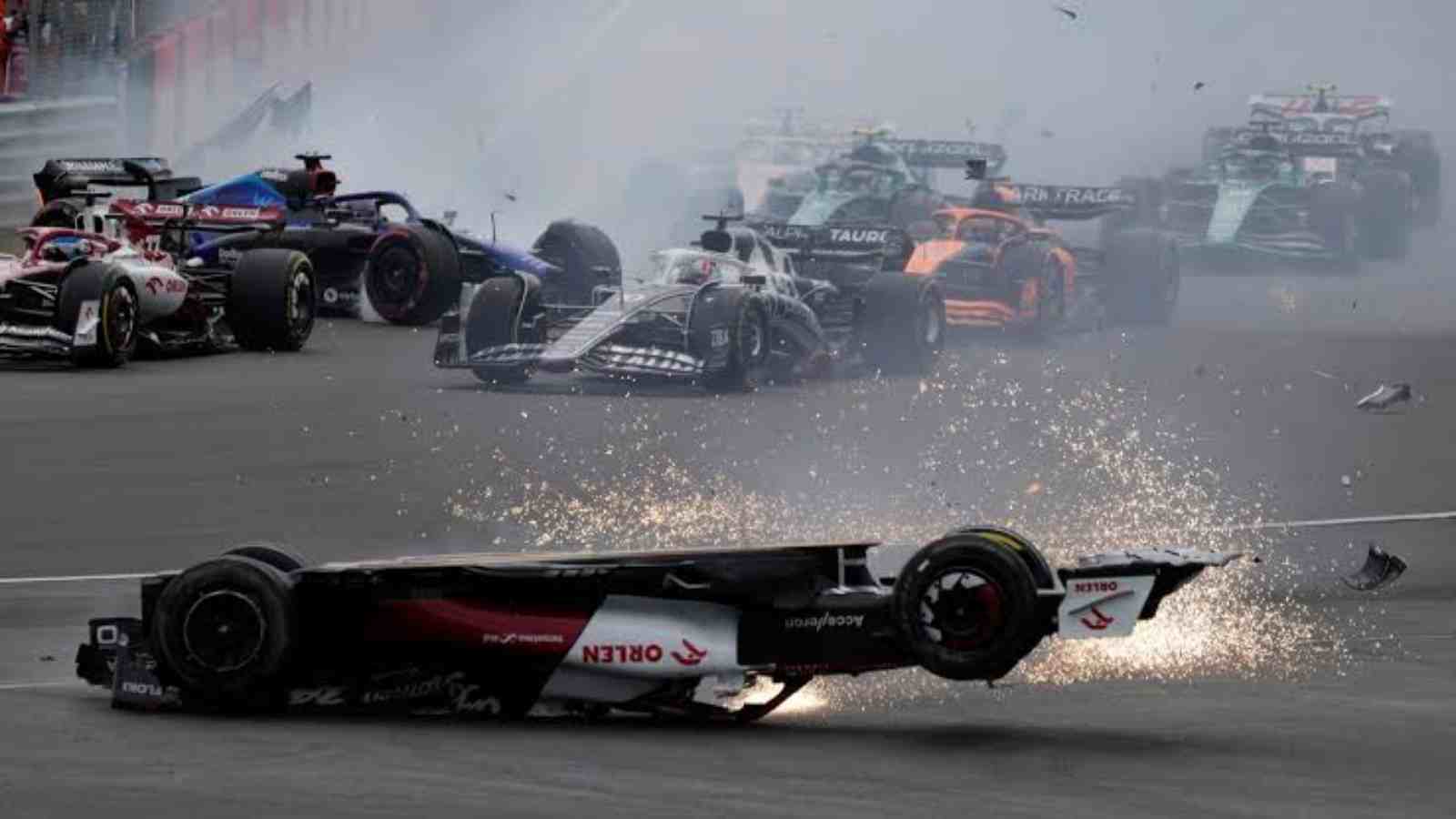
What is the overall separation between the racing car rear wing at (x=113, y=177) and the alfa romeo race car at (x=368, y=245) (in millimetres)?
29

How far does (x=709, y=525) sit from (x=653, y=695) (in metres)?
6.19

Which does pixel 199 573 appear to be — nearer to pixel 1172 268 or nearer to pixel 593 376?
pixel 593 376

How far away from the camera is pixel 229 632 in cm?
955

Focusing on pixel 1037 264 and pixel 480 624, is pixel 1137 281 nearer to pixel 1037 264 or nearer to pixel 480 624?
pixel 1037 264

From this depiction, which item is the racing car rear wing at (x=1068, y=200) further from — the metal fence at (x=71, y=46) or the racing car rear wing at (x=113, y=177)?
the metal fence at (x=71, y=46)

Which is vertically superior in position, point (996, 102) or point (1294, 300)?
point (996, 102)

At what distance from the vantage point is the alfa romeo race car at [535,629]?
366 inches

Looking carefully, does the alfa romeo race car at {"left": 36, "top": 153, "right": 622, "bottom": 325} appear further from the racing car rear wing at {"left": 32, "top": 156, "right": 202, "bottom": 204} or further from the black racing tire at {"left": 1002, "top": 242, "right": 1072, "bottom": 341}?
the black racing tire at {"left": 1002, "top": 242, "right": 1072, "bottom": 341}

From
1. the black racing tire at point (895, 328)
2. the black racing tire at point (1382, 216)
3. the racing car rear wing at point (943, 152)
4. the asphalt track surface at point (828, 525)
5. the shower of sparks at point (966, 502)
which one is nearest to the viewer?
the asphalt track surface at point (828, 525)

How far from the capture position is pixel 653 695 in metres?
9.49

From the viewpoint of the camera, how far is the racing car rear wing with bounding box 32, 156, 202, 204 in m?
29.0

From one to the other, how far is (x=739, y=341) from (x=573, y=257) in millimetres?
6241

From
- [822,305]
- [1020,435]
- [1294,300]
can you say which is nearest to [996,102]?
[1294,300]

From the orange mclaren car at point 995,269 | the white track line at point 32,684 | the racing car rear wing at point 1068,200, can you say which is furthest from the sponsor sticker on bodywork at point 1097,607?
the racing car rear wing at point 1068,200
